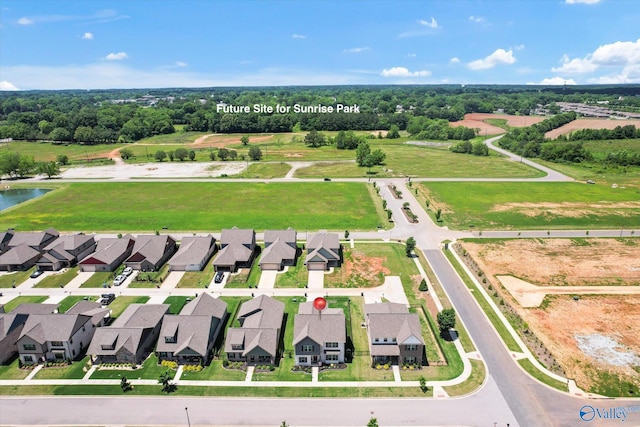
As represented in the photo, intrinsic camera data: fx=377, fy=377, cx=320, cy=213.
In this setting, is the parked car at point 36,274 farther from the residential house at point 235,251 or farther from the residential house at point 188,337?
the residential house at point 188,337

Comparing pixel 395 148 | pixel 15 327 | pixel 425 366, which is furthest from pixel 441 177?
pixel 15 327

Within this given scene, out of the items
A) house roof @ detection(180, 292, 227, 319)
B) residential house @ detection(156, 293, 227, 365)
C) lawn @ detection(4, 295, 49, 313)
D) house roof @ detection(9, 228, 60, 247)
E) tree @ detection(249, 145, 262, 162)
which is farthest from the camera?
tree @ detection(249, 145, 262, 162)

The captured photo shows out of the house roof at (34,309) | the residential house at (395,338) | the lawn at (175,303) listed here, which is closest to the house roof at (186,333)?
the lawn at (175,303)

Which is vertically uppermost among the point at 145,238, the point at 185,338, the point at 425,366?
the point at 145,238

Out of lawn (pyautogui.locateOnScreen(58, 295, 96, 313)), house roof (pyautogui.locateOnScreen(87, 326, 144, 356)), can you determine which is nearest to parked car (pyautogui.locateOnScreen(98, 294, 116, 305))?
lawn (pyautogui.locateOnScreen(58, 295, 96, 313))

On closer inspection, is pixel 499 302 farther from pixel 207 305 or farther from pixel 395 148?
pixel 395 148

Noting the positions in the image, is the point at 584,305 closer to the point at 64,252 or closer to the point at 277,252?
the point at 277,252

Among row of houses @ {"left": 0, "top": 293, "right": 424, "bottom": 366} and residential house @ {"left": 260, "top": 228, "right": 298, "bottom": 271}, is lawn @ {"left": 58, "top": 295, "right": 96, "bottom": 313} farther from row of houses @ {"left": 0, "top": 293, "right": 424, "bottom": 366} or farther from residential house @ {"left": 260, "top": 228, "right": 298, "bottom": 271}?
residential house @ {"left": 260, "top": 228, "right": 298, "bottom": 271}
